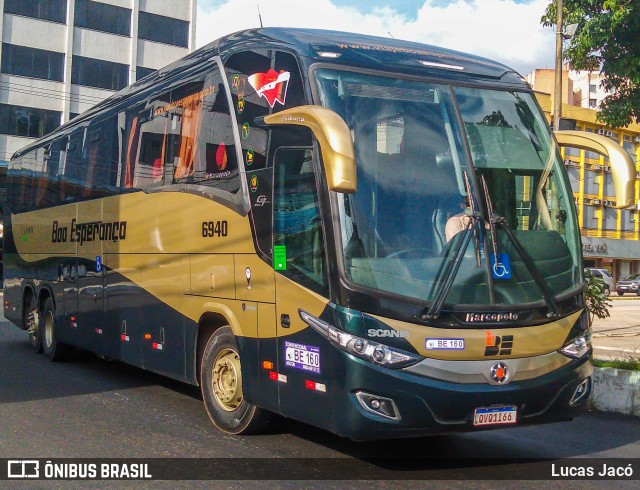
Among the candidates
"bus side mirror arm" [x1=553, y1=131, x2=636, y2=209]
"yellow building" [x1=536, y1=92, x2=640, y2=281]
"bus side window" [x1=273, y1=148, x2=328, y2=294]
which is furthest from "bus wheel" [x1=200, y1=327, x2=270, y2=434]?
"yellow building" [x1=536, y1=92, x2=640, y2=281]

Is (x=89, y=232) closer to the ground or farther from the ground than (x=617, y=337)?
farther from the ground

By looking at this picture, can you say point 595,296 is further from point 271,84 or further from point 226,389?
point 271,84

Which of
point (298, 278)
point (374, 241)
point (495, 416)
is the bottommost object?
point (495, 416)

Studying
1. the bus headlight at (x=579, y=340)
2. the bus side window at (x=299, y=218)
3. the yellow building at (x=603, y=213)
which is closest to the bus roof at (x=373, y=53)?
the bus side window at (x=299, y=218)

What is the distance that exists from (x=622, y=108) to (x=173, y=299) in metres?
10.9

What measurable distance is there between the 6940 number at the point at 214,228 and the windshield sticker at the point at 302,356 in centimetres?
155

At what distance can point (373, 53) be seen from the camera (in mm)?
7191

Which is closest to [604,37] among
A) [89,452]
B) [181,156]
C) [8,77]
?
[181,156]

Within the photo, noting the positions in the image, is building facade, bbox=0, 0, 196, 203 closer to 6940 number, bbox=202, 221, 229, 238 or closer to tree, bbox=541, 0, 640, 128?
tree, bbox=541, 0, 640, 128

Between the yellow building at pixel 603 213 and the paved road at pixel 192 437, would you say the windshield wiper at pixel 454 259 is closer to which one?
the paved road at pixel 192 437

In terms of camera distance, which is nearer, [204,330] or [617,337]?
[204,330]

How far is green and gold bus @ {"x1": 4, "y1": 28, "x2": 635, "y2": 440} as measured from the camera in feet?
20.6

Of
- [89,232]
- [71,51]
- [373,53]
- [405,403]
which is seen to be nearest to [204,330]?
[405,403]

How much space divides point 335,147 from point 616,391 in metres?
5.86
